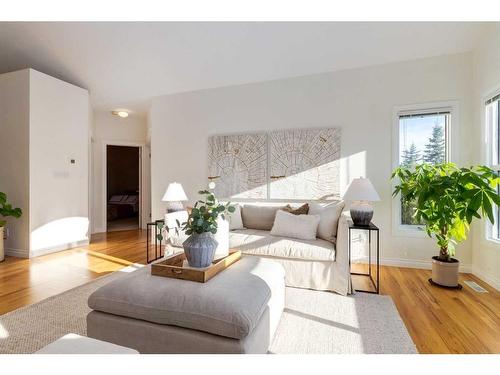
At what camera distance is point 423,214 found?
2.70m

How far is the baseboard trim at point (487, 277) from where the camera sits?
256 centimetres

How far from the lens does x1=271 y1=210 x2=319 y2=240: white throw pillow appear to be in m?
2.79

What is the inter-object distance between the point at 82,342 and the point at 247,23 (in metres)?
3.25

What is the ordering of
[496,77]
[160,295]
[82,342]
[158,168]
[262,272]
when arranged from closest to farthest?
1. [82,342]
2. [160,295]
3. [262,272]
4. [496,77]
5. [158,168]

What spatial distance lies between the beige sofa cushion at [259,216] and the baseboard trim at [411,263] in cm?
136

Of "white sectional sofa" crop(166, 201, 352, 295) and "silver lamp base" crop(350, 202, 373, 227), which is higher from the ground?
"silver lamp base" crop(350, 202, 373, 227)

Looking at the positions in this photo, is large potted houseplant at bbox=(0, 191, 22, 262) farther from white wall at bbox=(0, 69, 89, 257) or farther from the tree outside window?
the tree outside window

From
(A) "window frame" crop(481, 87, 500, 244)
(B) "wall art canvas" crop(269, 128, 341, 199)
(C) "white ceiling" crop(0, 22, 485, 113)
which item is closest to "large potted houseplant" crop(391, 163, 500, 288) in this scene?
(A) "window frame" crop(481, 87, 500, 244)

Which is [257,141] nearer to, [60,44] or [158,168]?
[158,168]

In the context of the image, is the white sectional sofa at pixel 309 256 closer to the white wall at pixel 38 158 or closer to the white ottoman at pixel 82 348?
the white ottoman at pixel 82 348

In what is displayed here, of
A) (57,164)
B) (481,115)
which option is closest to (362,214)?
(481,115)

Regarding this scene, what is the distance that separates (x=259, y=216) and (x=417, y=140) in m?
2.27

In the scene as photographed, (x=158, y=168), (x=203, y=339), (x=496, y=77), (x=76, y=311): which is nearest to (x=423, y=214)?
(x=496, y=77)

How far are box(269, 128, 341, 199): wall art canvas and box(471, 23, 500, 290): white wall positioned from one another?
4.97 ft
